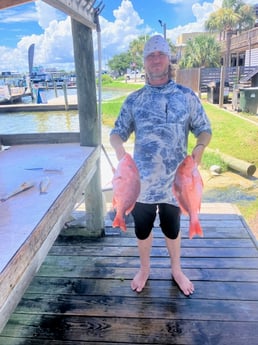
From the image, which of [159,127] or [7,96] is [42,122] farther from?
[7,96]

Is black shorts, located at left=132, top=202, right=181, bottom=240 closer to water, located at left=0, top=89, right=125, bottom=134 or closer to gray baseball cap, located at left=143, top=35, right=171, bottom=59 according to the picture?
gray baseball cap, located at left=143, top=35, right=171, bottom=59

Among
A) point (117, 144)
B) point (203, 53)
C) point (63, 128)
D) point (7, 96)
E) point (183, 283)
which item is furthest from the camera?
point (203, 53)

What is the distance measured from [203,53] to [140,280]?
2737cm

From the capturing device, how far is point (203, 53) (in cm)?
2636

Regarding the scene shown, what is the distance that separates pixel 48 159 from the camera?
2.24 m

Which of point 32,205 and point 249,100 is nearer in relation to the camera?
point 32,205

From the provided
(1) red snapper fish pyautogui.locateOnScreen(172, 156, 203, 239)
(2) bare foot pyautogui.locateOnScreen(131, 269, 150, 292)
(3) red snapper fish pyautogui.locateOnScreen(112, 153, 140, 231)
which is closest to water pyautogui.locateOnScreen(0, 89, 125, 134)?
(2) bare foot pyautogui.locateOnScreen(131, 269, 150, 292)

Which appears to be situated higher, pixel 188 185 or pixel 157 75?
pixel 157 75

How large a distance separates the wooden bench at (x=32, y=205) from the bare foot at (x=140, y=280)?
687 mm

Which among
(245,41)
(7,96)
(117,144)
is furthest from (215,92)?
(7,96)

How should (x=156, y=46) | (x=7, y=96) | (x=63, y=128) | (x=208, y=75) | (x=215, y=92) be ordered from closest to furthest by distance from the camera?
1. (x=156, y=46)
2. (x=63, y=128)
3. (x=215, y=92)
4. (x=208, y=75)
5. (x=7, y=96)

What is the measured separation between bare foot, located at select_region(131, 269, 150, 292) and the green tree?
2714cm

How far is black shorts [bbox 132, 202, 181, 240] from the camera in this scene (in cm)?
181

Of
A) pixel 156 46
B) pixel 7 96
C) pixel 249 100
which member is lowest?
pixel 7 96
